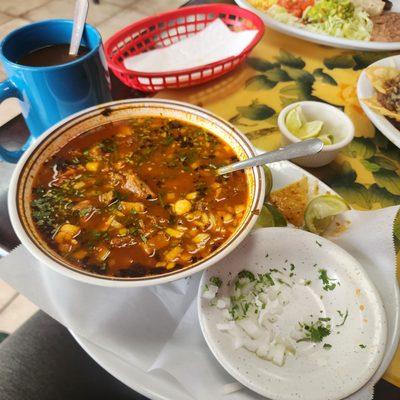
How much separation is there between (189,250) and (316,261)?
412 mm

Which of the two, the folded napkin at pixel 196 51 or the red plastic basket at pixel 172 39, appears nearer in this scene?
the red plastic basket at pixel 172 39

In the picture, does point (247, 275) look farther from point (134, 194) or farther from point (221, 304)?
point (134, 194)

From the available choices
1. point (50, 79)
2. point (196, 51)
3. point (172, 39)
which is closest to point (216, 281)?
point (50, 79)

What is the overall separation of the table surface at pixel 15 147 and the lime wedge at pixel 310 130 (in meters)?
0.18

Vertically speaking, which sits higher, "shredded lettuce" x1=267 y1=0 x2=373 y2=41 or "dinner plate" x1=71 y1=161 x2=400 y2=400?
"shredded lettuce" x1=267 y1=0 x2=373 y2=41

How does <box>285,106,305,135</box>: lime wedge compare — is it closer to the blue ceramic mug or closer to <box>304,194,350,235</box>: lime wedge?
<box>304,194,350,235</box>: lime wedge

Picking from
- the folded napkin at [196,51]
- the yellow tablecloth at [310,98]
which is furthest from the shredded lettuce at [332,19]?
the folded napkin at [196,51]

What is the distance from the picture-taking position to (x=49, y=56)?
1.69 metres

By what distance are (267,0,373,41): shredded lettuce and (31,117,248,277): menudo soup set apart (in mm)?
1482

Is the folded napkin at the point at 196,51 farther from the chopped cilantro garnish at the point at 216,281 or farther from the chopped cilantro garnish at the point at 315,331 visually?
the chopped cilantro garnish at the point at 315,331

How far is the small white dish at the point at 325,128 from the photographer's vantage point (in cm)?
172

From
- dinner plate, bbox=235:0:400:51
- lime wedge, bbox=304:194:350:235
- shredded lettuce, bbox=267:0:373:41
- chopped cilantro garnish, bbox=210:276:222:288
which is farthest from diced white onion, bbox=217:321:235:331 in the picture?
shredded lettuce, bbox=267:0:373:41

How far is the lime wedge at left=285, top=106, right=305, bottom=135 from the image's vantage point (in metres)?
1.81

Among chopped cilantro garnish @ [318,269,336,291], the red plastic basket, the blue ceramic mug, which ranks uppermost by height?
the blue ceramic mug
